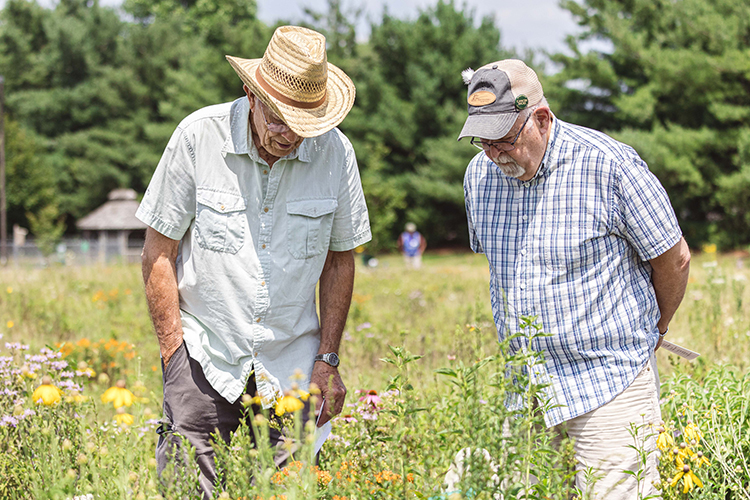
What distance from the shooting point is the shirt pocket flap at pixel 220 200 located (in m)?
2.39

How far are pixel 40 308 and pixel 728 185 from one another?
21616mm

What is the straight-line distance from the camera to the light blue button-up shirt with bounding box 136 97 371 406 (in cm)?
238

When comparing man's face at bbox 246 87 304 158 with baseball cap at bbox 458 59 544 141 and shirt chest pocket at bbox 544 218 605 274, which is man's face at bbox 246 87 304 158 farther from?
shirt chest pocket at bbox 544 218 605 274

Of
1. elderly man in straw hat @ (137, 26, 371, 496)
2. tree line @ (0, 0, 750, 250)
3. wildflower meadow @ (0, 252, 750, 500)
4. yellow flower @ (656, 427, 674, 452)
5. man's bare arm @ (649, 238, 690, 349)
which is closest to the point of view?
wildflower meadow @ (0, 252, 750, 500)

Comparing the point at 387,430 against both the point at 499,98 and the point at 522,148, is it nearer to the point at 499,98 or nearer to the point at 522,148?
the point at 522,148

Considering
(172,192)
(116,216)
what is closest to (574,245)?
(172,192)

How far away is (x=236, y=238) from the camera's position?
94.5 inches

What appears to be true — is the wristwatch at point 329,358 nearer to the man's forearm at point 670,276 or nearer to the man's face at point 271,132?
the man's face at point 271,132

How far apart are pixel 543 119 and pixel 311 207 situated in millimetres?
880

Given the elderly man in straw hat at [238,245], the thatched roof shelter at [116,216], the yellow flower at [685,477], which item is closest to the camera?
the yellow flower at [685,477]

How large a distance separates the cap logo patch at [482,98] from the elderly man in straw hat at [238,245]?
1.62 feet

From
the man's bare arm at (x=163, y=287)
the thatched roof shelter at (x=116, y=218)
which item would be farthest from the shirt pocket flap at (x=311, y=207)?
the thatched roof shelter at (x=116, y=218)

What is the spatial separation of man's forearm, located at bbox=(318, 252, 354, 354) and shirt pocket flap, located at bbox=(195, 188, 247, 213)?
0.46 metres

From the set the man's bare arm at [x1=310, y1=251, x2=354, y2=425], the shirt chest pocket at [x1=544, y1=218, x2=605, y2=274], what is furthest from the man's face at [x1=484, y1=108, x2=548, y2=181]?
the man's bare arm at [x1=310, y1=251, x2=354, y2=425]
